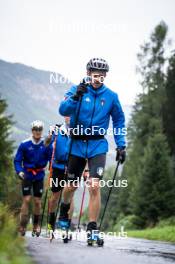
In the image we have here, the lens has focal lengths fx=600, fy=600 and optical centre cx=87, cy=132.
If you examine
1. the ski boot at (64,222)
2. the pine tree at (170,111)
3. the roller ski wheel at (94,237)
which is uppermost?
the pine tree at (170,111)

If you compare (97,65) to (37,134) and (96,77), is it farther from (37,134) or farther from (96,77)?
(37,134)

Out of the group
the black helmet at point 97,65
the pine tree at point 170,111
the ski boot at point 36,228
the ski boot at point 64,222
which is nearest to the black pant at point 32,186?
the ski boot at point 36,228

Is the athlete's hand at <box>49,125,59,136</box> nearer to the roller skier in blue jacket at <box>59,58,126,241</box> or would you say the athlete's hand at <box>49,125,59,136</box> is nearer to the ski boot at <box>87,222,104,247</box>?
the roller skier in blue jacket at <box>59,58,126,241</box>

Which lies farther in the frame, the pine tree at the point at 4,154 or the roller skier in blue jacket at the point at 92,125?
the pine tree at the point at 4,154

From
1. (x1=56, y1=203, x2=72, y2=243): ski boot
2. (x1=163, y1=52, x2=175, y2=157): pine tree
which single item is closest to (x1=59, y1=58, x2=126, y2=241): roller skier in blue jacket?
(x1=56, y1=203, x2=72, y2=243): ski boot

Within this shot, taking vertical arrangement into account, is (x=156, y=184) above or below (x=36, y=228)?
above

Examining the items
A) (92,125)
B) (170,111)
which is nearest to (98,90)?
(92,125)

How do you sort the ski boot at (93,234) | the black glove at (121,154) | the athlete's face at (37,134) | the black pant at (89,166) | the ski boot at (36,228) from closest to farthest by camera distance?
the ski boot at (93,234) < the black pant at (89,166) < the black glove at (121,154) < the athlete's face at (37,134) < the ski boot at (36,228)

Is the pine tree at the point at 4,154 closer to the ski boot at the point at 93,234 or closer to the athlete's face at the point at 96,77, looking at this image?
the athlete's face at the point at 96,77

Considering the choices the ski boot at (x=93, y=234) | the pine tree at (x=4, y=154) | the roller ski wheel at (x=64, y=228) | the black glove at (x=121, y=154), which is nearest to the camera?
the ski boot at (x=93, y=234)

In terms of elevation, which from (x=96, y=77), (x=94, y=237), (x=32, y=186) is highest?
(x=96, y=77)

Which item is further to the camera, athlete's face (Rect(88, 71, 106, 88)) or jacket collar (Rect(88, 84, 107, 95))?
jacket collar (Rect(88, 84, 107, 95))

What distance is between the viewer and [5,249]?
4.68 metres

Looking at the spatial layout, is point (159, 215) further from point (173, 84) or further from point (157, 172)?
point (173, 84)
